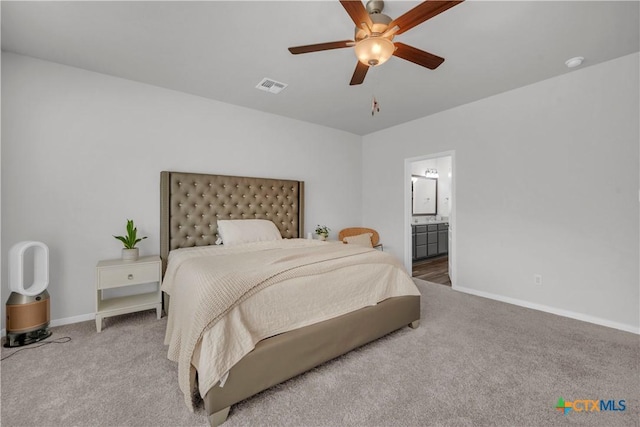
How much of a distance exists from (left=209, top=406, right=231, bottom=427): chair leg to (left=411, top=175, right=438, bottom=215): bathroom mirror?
5437 mm

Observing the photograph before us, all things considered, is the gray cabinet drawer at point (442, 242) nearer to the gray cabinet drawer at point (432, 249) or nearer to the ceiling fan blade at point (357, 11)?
the gray cabinet drawer at point (432, 249)

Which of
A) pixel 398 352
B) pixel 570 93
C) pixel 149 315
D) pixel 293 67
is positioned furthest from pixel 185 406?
pixel 570 93

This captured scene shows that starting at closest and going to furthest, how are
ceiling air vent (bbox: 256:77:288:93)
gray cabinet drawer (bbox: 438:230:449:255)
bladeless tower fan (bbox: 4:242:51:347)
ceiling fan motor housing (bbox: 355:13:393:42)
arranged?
ceiling fan motor housing (bbox: 355:13:393:42) < bladeless tower fan (bbox: 4:242:51:347) < ceiling air vent (bbox: 256:77:288:93) < gray cabinet drawer (bbox: 438:230:449:255)

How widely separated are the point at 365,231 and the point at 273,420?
11.8ft

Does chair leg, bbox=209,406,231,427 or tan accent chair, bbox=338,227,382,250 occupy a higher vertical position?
tan accent chair, bbox=338,227,382,250

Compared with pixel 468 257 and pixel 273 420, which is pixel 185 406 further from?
pixel 468 257

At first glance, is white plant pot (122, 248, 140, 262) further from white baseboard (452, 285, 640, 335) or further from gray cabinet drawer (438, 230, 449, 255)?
gray cabinet drawer (438, 230, 449, 255)

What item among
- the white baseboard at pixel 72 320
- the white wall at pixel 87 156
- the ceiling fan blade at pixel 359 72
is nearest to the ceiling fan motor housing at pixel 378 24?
the ceiling fan blade at pixel 359 72

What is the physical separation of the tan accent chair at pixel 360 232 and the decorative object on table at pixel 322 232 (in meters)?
0.33

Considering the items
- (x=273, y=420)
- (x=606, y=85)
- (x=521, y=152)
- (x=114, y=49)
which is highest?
(x=114, y=49)

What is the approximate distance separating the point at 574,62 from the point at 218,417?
412 cm

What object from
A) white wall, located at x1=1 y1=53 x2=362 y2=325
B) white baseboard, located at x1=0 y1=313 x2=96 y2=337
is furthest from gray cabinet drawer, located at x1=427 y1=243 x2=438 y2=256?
white baseboard, located at x1=0 y1=313 x2=96 y2=337

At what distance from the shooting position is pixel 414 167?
6082 mm

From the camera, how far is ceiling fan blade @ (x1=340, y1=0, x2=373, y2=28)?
56.9 inches
